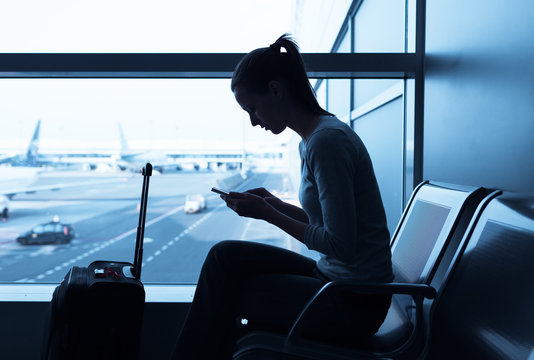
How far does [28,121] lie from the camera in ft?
6.98

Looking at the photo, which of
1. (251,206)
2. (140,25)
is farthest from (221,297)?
(140,25)

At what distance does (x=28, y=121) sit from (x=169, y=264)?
1.21m

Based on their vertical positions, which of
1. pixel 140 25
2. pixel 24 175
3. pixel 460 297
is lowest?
pixel 460 297

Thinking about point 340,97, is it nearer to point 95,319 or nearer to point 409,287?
point 409,287

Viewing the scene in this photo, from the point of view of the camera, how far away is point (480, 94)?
1.29m

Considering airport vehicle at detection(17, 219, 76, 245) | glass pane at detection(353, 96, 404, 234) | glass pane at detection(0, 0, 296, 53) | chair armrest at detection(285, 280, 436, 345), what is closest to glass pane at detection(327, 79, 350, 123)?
glass pane at detection(353, 96, 404, 234)

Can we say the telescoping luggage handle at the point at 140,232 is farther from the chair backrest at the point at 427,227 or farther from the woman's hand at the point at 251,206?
the chair backrest at the point at 427,227

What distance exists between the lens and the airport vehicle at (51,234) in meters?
3.28

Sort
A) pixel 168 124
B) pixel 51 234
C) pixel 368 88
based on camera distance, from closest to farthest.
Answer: pixel 168 124 → pixel 368 88 → pixel 51 234

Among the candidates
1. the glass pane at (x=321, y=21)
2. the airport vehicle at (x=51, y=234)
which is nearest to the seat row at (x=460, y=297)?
the glass pane at (x=321, y=21)

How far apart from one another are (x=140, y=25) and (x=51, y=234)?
239cm

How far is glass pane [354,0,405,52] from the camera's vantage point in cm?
217

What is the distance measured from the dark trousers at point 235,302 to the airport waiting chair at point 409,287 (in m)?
0.05

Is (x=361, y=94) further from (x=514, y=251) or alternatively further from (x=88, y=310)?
(x=88, y=310)
